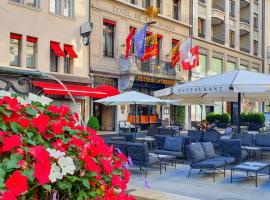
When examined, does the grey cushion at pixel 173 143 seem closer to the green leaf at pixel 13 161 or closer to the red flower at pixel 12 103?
the red flower at pixel 12 103

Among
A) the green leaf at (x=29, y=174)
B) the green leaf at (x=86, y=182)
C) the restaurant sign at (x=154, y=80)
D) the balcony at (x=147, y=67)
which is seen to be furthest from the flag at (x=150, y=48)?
the green leaf at (x=29, y=174)

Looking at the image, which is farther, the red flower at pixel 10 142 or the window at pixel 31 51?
the window at pixel 31 51

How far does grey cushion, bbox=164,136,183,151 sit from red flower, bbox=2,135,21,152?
391 inches

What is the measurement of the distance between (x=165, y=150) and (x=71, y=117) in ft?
30.5

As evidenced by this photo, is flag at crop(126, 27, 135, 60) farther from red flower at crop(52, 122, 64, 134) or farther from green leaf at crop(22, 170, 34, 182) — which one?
green leaf at crop(22, 170, 34, 182)

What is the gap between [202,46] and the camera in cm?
3506

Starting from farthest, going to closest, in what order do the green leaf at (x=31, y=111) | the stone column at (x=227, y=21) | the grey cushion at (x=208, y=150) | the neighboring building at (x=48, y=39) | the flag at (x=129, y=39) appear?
the stone column at (x=227, y=21), the flag at (x=129, y=39), the neighboring building at (x=48, y=39), the grey cushion at (x=208, y=150), the green leaf at (x=31, y=111)

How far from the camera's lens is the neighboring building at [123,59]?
2502cm

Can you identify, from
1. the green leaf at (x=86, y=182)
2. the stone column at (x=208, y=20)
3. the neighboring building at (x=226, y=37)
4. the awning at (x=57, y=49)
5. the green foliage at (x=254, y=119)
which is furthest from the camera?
the stone column at (x=208, y=20)

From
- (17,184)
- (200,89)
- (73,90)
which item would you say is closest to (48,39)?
(73,90)

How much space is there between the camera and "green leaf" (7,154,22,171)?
2.11 m

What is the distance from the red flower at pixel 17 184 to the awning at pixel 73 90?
57.2 feet

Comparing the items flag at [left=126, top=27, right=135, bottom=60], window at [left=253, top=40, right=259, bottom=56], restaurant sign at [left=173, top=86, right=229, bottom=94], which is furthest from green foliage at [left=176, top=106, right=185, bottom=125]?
restaurant sign at [left=173, top=86, right=229, bottom=94]

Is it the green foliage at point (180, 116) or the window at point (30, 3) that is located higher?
the window at point (30, 3)
